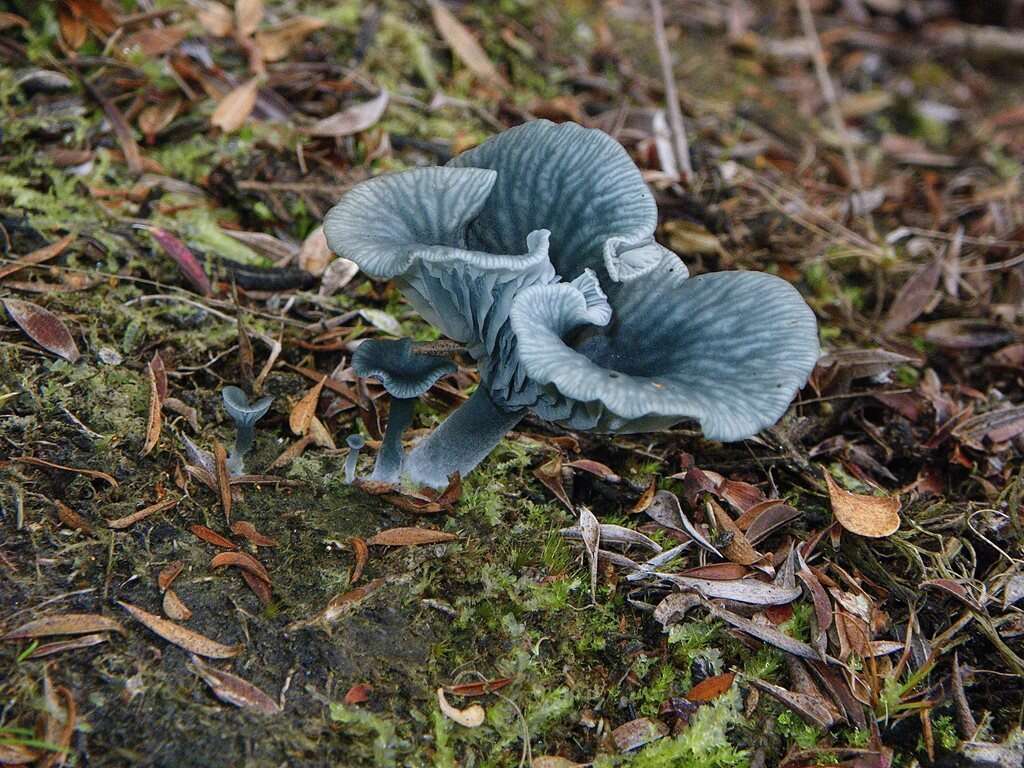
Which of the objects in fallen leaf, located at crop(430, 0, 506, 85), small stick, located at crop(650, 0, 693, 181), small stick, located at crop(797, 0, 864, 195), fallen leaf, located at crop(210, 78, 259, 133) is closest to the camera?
fallen leaf, located at crop(210, 78, 259, 133)

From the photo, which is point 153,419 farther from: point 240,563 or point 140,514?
point 240,563

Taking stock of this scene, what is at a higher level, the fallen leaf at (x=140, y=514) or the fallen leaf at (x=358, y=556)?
the fallen leaf at (x=140, y=514)

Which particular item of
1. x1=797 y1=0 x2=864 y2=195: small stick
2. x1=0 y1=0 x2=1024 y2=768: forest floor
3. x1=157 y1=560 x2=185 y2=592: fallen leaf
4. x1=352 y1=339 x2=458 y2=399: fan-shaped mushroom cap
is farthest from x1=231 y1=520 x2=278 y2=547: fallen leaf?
x1=797 y1=0 x2=864 y2=195: small stick

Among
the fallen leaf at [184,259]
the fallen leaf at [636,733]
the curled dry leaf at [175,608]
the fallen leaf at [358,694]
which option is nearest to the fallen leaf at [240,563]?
the curled dry leaf at [175,608]

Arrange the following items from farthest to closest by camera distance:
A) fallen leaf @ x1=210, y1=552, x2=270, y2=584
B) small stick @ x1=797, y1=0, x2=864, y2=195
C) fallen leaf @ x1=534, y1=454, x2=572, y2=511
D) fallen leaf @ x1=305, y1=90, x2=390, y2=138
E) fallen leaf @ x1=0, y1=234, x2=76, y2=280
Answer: small stick @ x1=797, y1=0, x2=864, y2=195, fallen leaf @ x1=305, y1=90, x2=390, y2=138, fallen leaf @ x1=0, y1=234, x2=76, y2=280, fallen leaf @ x1=534, y1=454, x2=572, y2=511, fallen leaf @ x1=210, y1=552, x2=270, y2=584

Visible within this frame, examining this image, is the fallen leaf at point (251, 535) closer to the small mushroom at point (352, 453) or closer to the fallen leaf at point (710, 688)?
the small mushroom at point (352, 453)

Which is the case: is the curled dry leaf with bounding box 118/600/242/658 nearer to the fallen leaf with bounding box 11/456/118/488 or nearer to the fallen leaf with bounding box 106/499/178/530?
the fallen leaf with bounding box 106/499/178/530

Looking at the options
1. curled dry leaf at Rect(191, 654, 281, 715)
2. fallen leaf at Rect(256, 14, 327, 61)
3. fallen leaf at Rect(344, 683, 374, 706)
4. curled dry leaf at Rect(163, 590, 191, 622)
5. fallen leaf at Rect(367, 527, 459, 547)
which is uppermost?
fallen leaf at Rect(256, 14, 327, 61)
